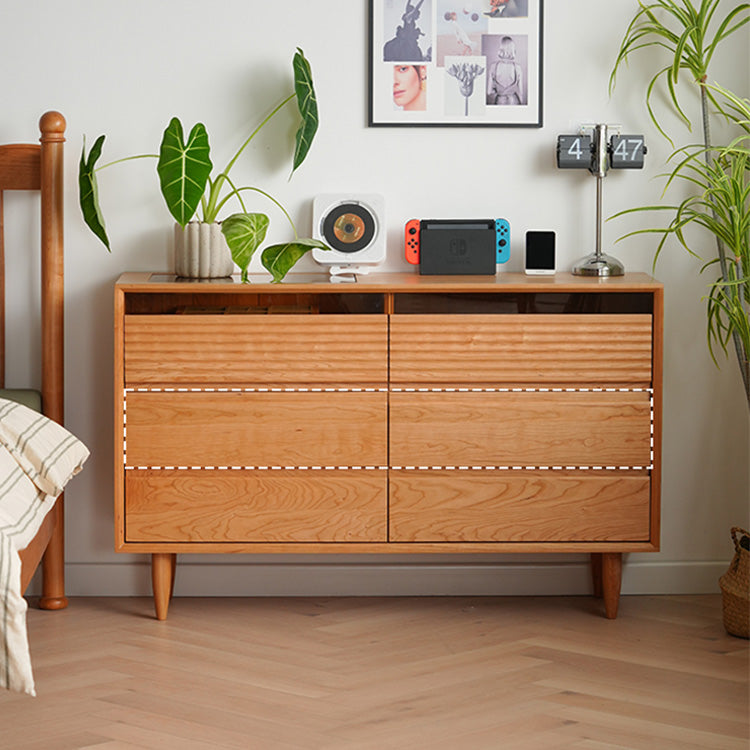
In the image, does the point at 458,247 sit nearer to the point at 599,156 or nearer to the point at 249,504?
the point at 599,156

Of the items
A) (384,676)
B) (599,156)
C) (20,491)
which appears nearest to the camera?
(20,491)

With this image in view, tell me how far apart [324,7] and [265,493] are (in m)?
1.33

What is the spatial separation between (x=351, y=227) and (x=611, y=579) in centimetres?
118

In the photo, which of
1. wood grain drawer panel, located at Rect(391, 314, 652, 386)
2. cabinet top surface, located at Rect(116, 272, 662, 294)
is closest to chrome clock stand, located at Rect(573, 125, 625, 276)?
cabinet top surface, located at Rect(116, 272, 662, 294)

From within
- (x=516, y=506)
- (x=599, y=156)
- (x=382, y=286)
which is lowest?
(x=516, y=506)

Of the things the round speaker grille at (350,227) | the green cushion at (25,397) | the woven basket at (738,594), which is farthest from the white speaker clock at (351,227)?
the woven basket at (738,594)

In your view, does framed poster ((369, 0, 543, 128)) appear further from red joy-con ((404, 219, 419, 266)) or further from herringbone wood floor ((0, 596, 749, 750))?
herringbone wood floor ((0, 596, 749, 750))

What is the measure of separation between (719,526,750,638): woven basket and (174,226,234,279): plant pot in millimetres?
1543

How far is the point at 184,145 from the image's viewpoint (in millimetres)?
2580

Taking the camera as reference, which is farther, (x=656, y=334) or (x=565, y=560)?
(x=565, y=560)

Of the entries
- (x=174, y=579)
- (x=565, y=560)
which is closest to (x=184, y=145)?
(x=174, y=579)

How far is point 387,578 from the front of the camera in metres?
2.94

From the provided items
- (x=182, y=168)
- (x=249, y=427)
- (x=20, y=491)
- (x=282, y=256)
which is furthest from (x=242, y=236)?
(x=20, y=491)

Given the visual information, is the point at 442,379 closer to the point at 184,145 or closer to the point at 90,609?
the point at 184,145
